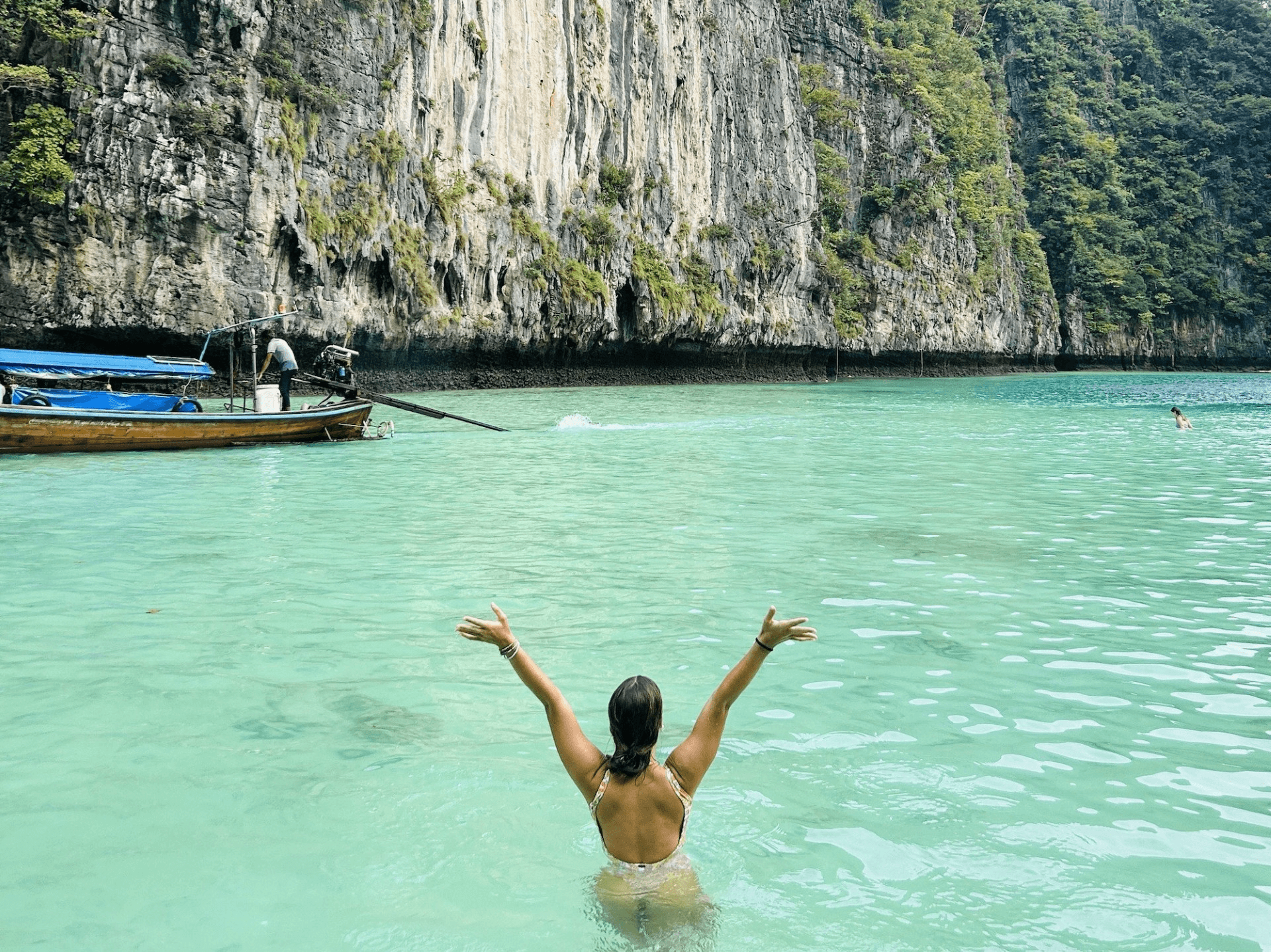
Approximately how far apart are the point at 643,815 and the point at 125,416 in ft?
46.1

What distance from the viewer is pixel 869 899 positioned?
3.48 m

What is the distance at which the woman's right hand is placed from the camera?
3.26 m

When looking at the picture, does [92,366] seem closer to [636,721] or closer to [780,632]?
→ [636,721]

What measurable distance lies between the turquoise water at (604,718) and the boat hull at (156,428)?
3.51m

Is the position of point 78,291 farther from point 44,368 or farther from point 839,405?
point 839,405

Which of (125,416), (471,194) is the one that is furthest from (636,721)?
(471,194)

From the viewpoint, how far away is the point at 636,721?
10.3ft

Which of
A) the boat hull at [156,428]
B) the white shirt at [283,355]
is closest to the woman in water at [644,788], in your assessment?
the boat hull at [156,428]

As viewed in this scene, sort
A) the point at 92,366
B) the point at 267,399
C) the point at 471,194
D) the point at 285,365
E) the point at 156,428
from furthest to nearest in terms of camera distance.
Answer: the point at 471,194
the point at 285,365
the point at 267,399
the point at 92,366
the point at 156,428

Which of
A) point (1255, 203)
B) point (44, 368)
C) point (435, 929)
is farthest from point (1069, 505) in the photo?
point (1255, 203)

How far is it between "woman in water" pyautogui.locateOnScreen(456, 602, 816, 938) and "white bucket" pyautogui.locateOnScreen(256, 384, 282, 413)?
1481 centimetres

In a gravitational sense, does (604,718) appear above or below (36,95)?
below

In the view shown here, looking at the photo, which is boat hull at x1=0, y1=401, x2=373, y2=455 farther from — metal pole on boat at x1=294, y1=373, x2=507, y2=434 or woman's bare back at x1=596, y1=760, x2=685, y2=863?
woman's bare back at x1=596, y1=760, x2=685, y2=863

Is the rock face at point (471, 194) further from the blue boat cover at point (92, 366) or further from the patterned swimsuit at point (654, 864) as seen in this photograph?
the patterned swimsuit at point (654, 864)
